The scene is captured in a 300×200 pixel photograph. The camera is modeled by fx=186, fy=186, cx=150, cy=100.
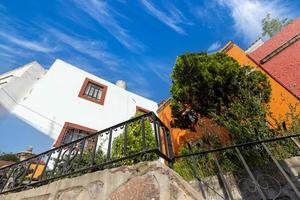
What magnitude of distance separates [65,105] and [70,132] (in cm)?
170

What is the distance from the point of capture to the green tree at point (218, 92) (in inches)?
241

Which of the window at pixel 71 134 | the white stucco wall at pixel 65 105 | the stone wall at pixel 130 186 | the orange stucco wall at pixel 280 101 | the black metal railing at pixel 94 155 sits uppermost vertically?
the white stucco wall at pixel 65 105

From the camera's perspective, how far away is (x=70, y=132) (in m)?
10.6

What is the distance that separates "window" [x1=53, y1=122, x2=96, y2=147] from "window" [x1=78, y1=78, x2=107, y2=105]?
7.58 ft

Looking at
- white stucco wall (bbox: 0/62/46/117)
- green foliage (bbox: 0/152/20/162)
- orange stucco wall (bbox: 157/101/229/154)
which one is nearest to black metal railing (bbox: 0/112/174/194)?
orange stucco wall (bbox: 157/101/229/154)

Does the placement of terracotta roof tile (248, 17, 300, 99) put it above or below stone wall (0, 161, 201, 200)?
above

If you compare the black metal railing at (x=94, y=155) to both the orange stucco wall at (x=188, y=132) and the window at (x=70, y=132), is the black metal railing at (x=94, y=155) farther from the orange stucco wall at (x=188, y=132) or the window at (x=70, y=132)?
the window at (x=70, y=132)

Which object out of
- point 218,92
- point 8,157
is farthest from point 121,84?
point 218,92

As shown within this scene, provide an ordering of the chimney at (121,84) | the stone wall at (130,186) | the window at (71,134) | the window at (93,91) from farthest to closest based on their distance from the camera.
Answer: the chimney at (121,84)
the window at (93,91)
the window at (71,134)
the stone wall at (130,186)

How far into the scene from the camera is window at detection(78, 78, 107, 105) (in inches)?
498

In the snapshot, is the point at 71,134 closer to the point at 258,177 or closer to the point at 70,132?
the point at 70,132

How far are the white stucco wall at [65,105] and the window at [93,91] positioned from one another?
0.27m

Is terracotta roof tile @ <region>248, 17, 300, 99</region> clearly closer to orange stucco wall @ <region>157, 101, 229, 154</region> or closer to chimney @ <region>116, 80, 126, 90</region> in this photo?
orange stucco wall @ <region>157, 101, 229, 154</region>

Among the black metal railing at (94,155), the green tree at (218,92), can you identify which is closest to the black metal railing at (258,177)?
the black metal railing at (94,155)
